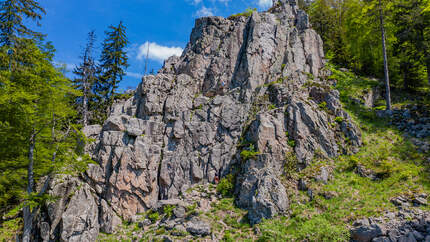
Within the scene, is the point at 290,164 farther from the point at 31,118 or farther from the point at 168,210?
the point at 31,118

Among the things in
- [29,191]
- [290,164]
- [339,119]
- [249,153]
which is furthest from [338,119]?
[29,191]

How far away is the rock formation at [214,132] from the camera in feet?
47.6

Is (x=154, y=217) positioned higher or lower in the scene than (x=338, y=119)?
lower

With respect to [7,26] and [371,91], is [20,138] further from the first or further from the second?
[371,91]

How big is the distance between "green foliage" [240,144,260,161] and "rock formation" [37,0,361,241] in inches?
4.8

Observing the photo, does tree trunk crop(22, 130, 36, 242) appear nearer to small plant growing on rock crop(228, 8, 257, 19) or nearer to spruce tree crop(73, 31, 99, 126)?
spruce tree crop(73, 31, 99, 126)

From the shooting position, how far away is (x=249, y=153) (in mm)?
16156

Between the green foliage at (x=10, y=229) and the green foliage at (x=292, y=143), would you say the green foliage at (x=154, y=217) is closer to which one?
the green foliage at (x=10, y=229)

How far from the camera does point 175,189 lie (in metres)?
16.9

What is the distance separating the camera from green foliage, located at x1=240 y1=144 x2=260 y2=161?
15977 millimetres

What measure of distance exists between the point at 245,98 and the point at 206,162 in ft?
25.9

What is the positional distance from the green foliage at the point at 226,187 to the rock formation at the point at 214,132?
2.22 ft

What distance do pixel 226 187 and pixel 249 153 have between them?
10.8 ft

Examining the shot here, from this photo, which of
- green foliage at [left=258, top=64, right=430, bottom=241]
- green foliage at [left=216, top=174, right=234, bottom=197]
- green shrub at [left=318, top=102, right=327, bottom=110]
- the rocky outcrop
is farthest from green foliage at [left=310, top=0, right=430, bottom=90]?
green foliage at [left=216, top=174, right=234, bottom=197]
